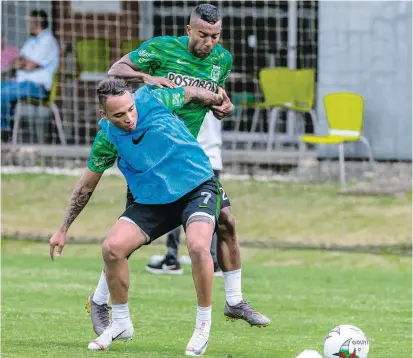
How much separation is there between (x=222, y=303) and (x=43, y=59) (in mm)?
9545

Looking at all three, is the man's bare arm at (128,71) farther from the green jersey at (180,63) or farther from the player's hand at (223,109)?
the player's hand at (223,109)

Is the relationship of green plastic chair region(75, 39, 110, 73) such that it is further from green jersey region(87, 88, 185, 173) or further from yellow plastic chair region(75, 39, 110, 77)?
green jersey region(87, 88, 185, 173)

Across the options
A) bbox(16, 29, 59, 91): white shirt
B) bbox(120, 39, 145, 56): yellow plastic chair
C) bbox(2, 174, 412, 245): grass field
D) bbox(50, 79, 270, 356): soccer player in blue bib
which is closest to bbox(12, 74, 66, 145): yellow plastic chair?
bbox(16, 29, 59, 91): white shirt

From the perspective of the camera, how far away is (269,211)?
1845 centimetres

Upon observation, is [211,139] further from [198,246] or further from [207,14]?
[198,246]

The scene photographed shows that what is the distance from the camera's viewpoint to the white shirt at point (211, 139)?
13.1 m

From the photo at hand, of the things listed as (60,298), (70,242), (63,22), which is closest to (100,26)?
(63,22)

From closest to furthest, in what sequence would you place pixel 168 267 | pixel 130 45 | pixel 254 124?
pixel 168 267, pixel 254 124, pixel 130 45

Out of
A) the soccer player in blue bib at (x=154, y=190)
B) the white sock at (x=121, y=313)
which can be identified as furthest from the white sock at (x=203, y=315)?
the white sock at (x=121, y=313)

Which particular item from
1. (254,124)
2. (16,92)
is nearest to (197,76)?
(254,124)

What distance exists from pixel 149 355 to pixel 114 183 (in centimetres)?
1140

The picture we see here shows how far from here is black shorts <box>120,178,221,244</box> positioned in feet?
29.1

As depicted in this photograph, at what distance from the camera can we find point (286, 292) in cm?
1332

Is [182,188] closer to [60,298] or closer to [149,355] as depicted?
[149,355]
